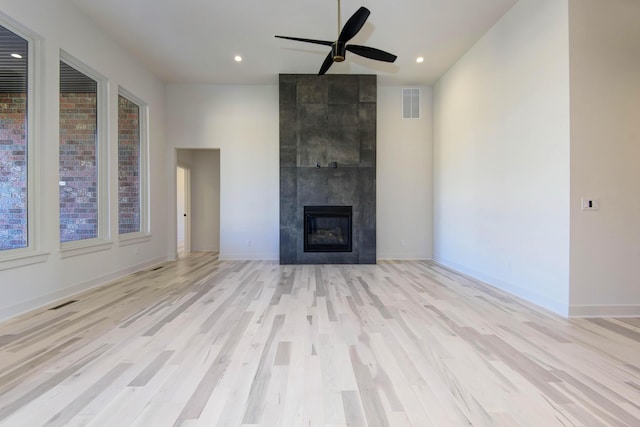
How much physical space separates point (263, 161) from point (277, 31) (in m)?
2.52

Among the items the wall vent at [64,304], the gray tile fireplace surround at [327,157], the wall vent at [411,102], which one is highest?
the wall vent at [411,102]

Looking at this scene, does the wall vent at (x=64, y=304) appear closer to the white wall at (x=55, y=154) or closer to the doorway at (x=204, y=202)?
the white wall at (x=55, y=154)

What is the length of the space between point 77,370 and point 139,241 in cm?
362

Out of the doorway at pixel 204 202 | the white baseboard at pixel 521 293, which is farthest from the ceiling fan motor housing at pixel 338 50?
the doorway at pixel 204 202

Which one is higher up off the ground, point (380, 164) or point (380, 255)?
point (380, 164)

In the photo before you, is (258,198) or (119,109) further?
(258,198)

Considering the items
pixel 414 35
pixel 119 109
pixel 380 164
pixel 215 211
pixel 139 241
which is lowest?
pixel 139 241

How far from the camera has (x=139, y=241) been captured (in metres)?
5.07

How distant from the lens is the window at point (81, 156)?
3549 millimetres

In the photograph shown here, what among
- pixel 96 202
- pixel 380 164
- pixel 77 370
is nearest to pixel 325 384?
pixel 77 370

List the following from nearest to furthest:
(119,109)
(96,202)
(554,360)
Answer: (554,360) < (96,202) < (119,109)

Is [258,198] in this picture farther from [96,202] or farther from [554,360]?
[554,360]

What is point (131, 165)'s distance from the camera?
5.04 m

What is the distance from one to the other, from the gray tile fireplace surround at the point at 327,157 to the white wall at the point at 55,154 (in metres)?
2.66
